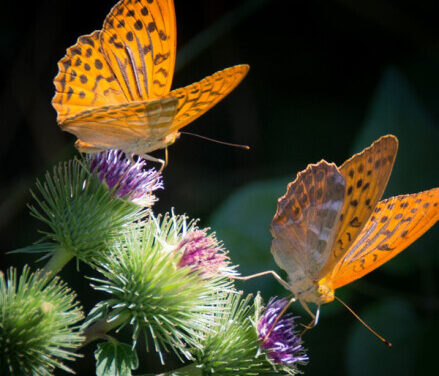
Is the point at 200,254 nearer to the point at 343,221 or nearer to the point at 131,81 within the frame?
the point at 343,221

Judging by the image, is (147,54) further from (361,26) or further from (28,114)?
(361,26)

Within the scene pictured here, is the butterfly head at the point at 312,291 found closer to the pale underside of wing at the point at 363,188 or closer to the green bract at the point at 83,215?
the pale underside of wing at the point at 363,188

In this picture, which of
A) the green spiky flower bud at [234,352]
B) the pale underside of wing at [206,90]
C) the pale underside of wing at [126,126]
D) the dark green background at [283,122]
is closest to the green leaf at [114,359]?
the green spiky flower bud at [234,352]

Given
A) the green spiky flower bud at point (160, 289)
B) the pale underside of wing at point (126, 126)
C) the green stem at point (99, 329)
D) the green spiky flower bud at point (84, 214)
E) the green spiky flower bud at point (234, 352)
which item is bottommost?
the green spiky flower bud at point (234, 352)

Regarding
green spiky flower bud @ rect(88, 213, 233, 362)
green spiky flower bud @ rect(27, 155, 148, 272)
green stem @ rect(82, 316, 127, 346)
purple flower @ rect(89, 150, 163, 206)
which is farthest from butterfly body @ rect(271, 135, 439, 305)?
green stem @ rect(82, 316, 127, 346)

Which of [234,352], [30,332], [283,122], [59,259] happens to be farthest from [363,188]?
[283,122]

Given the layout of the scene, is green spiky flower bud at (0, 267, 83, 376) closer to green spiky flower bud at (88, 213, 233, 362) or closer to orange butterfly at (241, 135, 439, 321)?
green spiky flower bud at (88, 213, 233, 362)
